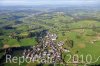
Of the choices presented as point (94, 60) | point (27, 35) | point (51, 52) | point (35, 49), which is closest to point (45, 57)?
point (51, 52)

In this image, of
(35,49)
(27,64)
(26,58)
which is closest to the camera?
(27,64)

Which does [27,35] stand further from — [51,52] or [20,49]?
[51,52]

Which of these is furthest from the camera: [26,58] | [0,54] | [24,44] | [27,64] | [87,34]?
[87,34]

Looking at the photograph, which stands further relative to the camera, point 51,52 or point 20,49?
point 20,49

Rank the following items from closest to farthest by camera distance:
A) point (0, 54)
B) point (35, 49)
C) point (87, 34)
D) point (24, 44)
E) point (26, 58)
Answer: point (26, 58), point (0, 54), point (35, 49), point (24, 44), point (87, 34)

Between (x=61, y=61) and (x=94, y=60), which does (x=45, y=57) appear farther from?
(x=94, y=60)

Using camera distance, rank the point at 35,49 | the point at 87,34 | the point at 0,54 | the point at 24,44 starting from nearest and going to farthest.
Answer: the point at 0,54
the point at 35,49
the point at 24,44
the point at 87,34

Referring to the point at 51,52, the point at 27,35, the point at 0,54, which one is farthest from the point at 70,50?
the point at 27,35

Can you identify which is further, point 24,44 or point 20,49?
point 24,44
